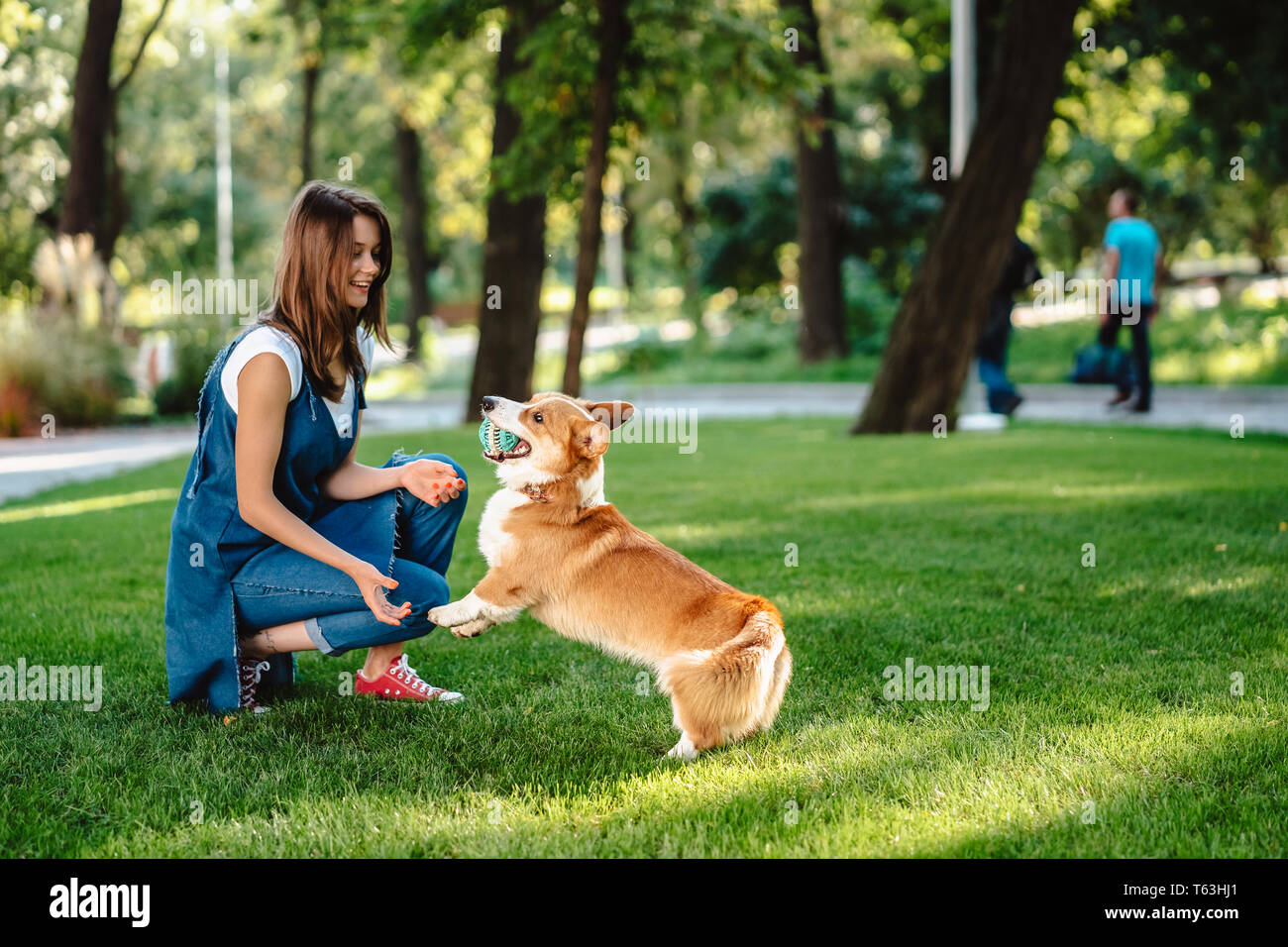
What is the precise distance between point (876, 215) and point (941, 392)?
57.2 feet

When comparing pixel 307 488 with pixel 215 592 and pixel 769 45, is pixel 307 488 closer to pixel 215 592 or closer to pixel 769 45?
pixel 215 592

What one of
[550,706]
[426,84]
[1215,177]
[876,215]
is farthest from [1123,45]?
[550,706]

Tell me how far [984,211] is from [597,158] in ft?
14.3

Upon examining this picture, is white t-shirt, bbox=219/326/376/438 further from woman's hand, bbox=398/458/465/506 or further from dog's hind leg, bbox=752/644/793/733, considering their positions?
dog's hind leg, bbox=752/644/793/733

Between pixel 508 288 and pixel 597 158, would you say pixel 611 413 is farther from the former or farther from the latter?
pixel 508 288

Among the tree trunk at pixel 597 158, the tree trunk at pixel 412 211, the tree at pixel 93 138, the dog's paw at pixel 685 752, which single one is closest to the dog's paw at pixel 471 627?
the dog's paw at pixel 685 752

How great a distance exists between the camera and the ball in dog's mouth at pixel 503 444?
4.21 m

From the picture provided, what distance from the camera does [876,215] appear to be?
29.3 m

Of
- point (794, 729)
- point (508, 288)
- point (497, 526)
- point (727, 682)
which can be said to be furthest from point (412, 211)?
point (727, 682)

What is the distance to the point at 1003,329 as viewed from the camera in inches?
525

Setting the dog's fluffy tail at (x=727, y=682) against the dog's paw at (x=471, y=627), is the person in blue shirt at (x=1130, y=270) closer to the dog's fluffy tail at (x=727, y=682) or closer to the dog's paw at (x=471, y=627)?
the dog's fluffy tail at (x=727, y=682)

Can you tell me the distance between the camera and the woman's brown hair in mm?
3904

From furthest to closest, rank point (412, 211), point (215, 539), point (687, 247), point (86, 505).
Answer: point (687, 247) < point (412, 211) < point (86, 505) < point (215, 539)

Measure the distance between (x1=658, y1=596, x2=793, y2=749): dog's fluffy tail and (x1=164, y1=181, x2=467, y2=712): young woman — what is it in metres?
1.01
